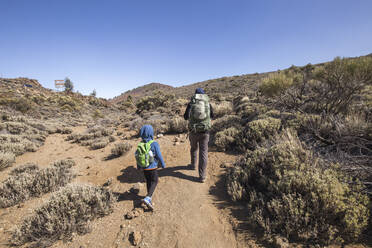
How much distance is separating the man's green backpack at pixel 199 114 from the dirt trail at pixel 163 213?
1.38 metres

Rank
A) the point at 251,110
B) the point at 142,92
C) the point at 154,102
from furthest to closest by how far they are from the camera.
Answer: the point at 142,92 → the point at 154,102 → the point at 251,110

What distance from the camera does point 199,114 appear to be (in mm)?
3287

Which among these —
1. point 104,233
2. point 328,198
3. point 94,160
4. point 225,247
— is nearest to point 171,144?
point 94,160

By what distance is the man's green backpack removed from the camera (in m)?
3.31

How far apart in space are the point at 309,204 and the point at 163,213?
2376mm

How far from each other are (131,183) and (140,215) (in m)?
1.20

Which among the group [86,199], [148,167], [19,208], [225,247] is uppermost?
[148,167]

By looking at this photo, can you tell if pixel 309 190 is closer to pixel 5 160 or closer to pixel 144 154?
pixel 144 154

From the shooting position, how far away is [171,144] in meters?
6.02

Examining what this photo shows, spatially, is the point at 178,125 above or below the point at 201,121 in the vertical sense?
below

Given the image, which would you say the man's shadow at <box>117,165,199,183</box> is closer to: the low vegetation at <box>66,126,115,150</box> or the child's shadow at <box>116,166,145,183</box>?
the child's shadow at <box>116,166,145,183</box>

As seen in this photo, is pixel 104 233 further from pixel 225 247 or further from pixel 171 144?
pixel 171 144

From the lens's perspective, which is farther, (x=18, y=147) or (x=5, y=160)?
(x=18, y=147)

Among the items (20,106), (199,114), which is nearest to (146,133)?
(199,114)
